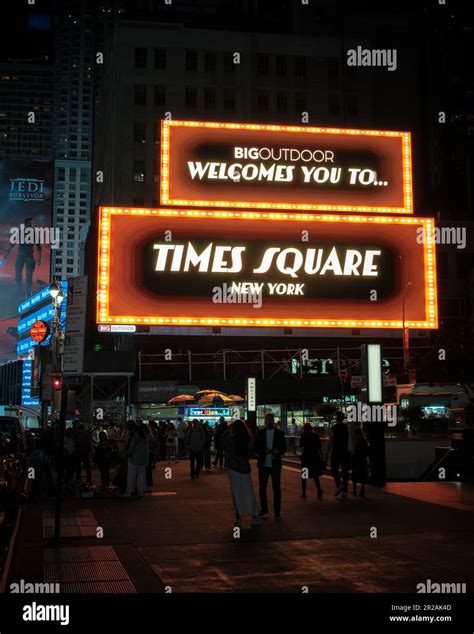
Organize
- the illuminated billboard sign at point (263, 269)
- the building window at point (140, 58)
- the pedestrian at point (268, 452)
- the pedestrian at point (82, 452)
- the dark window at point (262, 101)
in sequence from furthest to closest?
the dark window at point (262, 101) < the building window at point (140, 58) < the pedestrian at point (82, 452) < the illuminated billboard sign at point (263, 269) < the pedestrian at point (268, 452)

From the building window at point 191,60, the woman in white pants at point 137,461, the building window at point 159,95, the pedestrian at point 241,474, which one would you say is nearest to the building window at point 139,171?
the building window at point 159,95

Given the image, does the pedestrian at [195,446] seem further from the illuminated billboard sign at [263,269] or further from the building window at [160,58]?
the building window at [160,58]

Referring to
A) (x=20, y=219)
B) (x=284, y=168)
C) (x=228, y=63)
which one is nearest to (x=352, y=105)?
(x=228, y=63)

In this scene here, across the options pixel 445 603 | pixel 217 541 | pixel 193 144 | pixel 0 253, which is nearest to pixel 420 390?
pixel 193 144

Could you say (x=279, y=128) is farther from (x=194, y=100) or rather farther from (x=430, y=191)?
(x=430, y=191)

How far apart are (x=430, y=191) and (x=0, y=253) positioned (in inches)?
3214

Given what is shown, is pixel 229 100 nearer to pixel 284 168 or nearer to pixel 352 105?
pixel 352 105

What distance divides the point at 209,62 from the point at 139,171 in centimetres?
1434

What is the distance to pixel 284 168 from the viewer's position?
2117 cm

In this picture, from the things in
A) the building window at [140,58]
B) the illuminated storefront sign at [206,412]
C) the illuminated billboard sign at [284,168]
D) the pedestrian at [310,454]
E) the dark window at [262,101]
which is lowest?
the pedestrian at [310,454]

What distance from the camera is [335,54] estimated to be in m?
87.0

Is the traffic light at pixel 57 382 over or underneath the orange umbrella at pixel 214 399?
over

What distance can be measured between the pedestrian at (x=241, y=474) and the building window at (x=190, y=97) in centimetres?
7561

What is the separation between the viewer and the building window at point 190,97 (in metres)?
84.6
